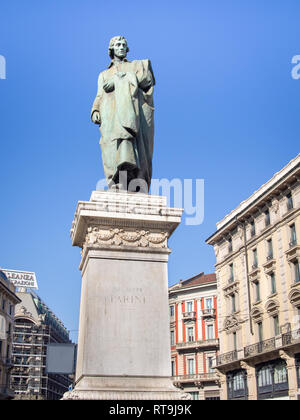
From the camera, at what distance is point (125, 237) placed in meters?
8.05

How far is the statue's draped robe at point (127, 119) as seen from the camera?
8.86m

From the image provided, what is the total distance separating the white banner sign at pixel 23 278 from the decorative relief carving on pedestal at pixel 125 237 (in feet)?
311

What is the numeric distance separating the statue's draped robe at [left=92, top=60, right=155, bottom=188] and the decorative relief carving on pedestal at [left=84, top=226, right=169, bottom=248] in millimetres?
1281

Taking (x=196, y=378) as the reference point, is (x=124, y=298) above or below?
below

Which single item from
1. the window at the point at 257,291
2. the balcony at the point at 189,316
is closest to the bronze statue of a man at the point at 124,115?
the window at the point at 257,291

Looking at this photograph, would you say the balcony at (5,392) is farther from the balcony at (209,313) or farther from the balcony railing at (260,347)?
the balcony railing at (260,347)

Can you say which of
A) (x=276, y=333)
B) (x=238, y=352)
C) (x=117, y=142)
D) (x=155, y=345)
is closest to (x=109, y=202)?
(x=117, y=142)

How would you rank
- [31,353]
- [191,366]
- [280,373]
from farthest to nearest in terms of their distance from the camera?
[31,353]
[191,366]
[280,373]

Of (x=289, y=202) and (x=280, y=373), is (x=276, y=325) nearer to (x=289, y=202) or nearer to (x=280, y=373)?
(x=280, y=373)

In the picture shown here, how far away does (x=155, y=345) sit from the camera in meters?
7.60

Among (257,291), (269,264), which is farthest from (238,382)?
(269,264)

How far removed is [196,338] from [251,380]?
20.6m
